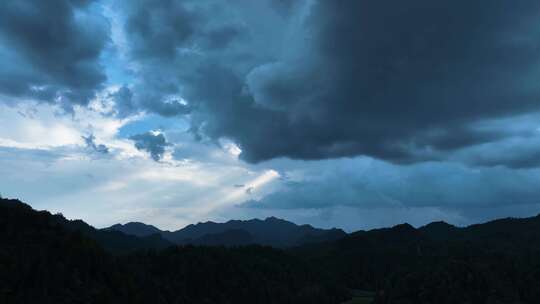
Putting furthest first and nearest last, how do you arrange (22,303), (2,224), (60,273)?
(2,224) → (60,273) → (22,303)

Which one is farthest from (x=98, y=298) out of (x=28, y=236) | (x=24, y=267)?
(x=28, y=236)

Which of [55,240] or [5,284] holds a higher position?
[55,240]

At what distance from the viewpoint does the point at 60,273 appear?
178 metres

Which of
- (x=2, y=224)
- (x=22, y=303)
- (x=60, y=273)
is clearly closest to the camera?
(x=22, y=303)

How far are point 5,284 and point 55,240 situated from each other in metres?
30.9

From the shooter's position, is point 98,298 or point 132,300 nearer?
point 98,298

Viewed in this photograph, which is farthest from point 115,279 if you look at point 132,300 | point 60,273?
point 60,273

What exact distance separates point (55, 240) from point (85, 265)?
55.1ft

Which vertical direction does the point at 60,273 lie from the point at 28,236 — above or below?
below

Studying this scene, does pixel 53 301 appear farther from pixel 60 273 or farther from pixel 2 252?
pixel 2 252

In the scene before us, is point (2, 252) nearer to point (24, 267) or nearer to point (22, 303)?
point (24, 267)

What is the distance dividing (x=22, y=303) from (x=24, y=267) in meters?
14.8

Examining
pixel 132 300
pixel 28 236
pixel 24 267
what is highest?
pixel 28 236

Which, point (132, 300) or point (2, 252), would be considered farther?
point (132, 300)
